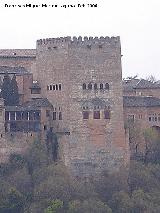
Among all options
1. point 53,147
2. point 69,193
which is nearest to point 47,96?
point 53,147

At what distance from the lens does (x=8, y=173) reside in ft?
223

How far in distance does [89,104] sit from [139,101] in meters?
8.00

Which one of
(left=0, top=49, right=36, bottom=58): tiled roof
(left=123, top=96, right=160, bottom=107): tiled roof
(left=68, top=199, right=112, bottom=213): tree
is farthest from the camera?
(left=0, top=49, right=36, bottom=58): tiled roof

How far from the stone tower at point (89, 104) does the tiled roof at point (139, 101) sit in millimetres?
4802

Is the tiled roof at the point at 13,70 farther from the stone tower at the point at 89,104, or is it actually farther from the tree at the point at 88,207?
the tree at the point at 88,207

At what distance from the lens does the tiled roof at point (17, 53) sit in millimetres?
78562

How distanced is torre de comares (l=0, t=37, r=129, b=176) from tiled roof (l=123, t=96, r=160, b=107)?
487 cm

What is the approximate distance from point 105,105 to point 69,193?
7.49m

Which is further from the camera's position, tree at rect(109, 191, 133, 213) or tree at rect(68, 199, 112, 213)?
tree at rect(109, 191, 133, 213)

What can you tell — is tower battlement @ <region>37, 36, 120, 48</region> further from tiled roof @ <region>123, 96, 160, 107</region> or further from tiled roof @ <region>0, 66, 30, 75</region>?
tiled roof @ <region>123, 96, 160, 107</region>

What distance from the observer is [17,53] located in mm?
79500

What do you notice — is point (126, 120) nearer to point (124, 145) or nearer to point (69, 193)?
point (124, 145)

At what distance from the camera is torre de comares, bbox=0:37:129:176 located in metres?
69.5

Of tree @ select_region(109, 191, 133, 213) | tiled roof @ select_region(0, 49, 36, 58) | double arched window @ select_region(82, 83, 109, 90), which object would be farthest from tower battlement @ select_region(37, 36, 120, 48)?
tree @ select_region(109, 191, 133, 213)
